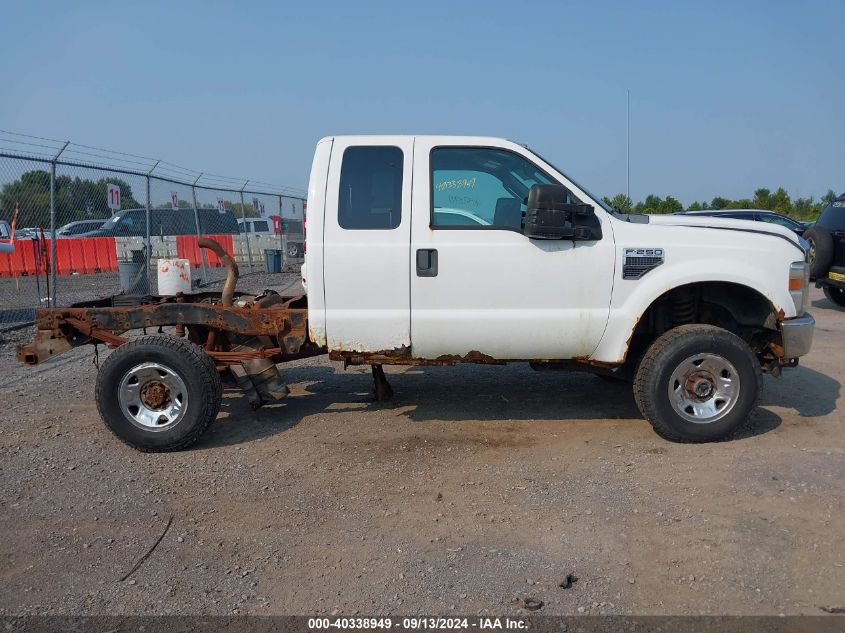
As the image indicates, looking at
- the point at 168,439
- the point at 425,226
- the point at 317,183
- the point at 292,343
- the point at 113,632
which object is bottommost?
the point at 113,632

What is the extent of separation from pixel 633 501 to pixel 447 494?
1.09 meters

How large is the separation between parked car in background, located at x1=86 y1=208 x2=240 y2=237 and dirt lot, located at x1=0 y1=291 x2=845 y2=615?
11.1 meters

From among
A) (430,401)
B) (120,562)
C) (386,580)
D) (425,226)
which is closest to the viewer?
(386,580)

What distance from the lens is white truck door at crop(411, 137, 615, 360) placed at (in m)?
→ 4.89

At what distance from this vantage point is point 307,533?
3846mm

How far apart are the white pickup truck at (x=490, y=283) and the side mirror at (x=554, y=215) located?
0.02 meters

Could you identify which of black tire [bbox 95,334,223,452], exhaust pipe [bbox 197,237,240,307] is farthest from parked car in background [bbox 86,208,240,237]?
black tire [bbox 95,334,223,452]

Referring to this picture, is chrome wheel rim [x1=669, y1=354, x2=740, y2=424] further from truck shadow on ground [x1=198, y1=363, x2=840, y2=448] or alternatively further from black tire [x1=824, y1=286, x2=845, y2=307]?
black tire [x1=824, y1=286, x2=845, y2=307]

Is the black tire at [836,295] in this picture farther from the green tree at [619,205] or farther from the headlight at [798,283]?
the headlight at [798,283]

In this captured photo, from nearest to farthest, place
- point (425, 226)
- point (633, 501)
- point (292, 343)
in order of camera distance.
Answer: point (633, 501) < point (425, 226) < point (292, 343)

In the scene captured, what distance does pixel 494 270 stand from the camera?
4.89 metres

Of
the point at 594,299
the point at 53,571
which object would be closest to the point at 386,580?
the point at 53,571

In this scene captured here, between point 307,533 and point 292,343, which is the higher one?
point 292,343

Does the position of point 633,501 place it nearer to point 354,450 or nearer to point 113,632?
point 354,450
